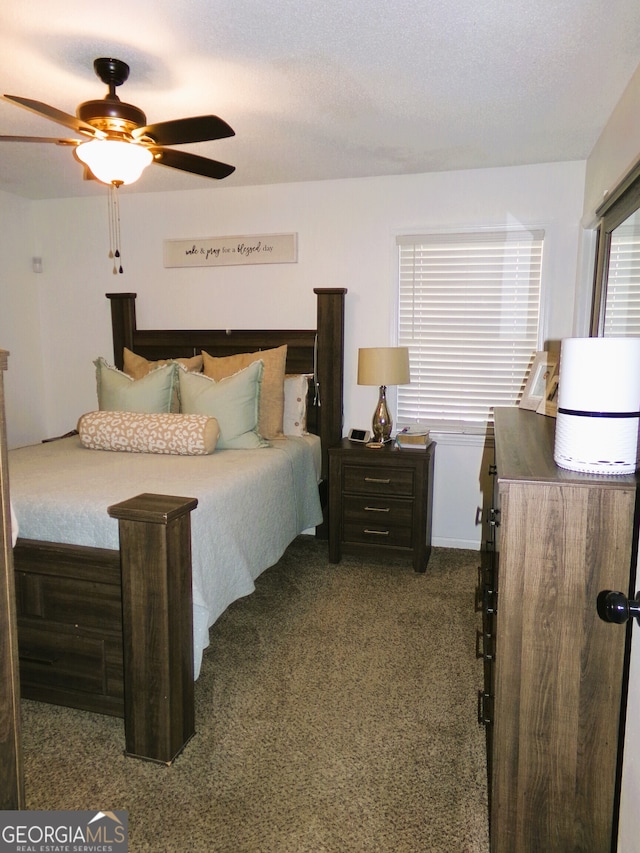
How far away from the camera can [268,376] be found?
141 inches

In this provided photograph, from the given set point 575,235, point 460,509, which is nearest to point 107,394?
point 460,509

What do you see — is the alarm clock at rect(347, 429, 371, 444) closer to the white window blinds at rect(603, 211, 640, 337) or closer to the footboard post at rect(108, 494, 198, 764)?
the white window blinds at rect(603, 211, 640, 337)

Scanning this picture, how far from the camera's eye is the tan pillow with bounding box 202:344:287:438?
11.7ft

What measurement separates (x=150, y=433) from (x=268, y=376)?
850 millimetres

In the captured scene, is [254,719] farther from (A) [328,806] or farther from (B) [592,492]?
(B) [592,492]

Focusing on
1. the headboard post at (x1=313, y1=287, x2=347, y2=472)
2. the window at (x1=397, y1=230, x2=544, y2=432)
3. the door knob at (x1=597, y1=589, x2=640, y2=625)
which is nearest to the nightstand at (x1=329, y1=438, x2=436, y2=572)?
the headboard post at (x1=313, y1=287, x2=347, y2=472)

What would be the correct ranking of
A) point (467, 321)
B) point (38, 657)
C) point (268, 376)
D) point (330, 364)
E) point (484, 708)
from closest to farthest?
point (484, 708) → point (38, 657) → point (268, 376) → point (467, 321) → point (330, 364)

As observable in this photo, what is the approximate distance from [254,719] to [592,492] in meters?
1.49

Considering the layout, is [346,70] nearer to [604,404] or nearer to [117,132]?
[117,132]

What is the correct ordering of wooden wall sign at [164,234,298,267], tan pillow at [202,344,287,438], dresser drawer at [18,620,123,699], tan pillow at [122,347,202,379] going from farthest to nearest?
wooden wall sign at [164,234,298,267], tan pillow at [122,347,202,379], tan pillow at [202,344,287,438], dresser drawer at [18,620,123,699]

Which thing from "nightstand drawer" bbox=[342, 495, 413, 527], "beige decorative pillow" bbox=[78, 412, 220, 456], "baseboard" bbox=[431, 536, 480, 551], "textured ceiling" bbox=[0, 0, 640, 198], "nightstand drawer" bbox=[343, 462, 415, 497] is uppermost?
"textured ceiling" bbox=[0, 0, 640, 198]

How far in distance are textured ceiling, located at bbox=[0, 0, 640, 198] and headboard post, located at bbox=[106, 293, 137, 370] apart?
1.11 meters

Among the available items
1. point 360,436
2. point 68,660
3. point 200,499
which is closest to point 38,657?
point 68,660

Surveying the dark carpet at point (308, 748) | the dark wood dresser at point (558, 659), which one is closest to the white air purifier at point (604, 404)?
the dark wood dresser at point (558, 659)
